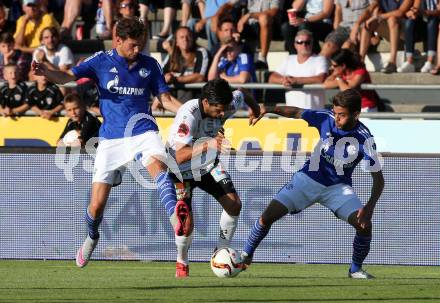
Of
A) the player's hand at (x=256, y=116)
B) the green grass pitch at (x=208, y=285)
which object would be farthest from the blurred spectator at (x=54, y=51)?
the player's hand at (x=256, y=116)

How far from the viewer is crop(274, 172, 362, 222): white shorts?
36.0 ft

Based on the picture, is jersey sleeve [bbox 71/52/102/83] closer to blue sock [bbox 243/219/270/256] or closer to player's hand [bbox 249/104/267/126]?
player's hand [bbox 249/104/267/126]

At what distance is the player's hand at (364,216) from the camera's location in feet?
35.1

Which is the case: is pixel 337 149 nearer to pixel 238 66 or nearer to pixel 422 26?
pixel 238 66

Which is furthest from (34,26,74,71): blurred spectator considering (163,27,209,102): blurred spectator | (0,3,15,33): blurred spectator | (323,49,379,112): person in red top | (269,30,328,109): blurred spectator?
(323,49,379,112): person in red top

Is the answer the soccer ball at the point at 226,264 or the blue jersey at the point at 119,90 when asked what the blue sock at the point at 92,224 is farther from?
the soccer ball at the point at 226,264

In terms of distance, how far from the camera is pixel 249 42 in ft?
58.2

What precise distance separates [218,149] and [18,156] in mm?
3741

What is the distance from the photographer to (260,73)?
55.6 feet

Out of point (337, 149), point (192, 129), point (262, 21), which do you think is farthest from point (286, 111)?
point (262, 21)

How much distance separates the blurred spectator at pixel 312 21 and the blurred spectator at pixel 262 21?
0.29 m

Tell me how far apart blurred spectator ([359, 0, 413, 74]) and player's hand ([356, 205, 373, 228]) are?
6214 mm

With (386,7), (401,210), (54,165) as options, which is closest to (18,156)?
(54,165)

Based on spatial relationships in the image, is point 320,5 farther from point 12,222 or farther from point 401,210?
point 12,222
